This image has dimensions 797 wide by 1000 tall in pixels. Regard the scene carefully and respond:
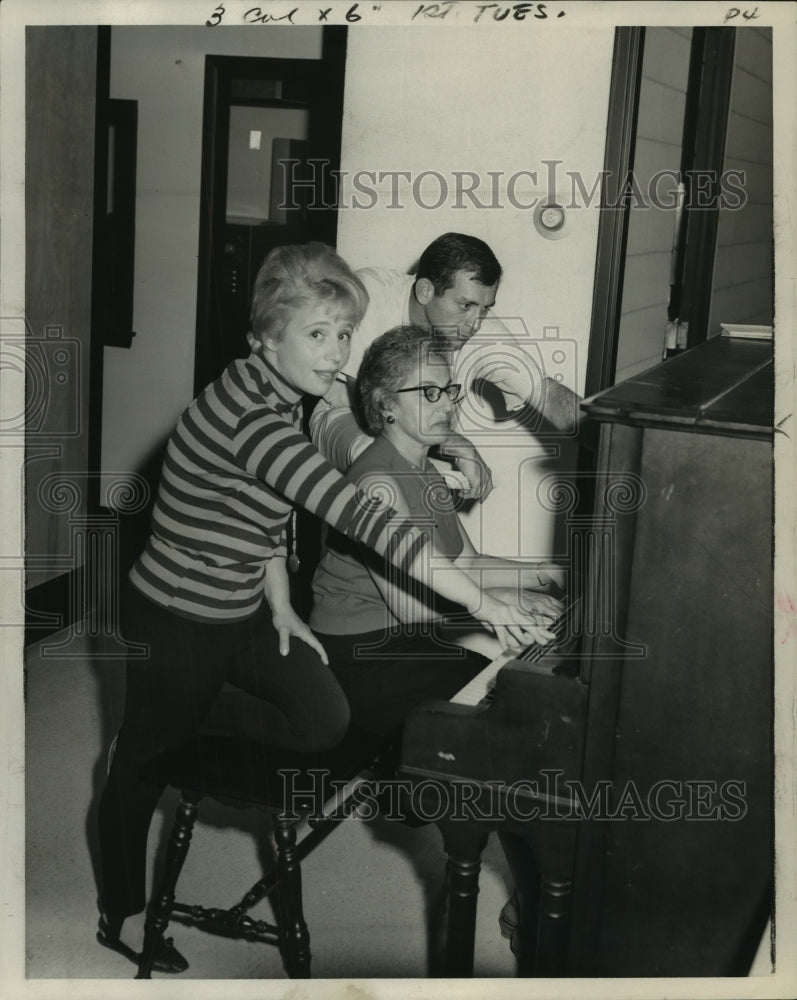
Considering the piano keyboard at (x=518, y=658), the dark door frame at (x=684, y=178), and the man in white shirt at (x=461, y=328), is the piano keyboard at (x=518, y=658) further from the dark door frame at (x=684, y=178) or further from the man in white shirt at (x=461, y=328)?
the dark door frame at (x=684, y=178)

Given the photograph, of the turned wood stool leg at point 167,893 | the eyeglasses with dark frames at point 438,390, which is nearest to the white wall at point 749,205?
the eyeglasses with dark frames at point 438,390

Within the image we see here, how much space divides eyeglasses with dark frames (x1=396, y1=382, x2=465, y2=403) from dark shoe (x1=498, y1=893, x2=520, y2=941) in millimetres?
1045

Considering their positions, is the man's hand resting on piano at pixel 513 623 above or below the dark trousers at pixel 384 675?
above

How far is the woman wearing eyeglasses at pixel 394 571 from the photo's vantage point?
1960 millimetres

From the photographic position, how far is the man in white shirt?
2195 mm

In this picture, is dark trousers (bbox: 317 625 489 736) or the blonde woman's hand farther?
dark trousers (bbox: 317 625 489 736)

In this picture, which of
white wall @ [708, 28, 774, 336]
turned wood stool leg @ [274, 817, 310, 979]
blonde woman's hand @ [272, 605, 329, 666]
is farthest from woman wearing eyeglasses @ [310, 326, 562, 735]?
white wall @ [708, 28, 774, 336]

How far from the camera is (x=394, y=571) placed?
2.06 meters

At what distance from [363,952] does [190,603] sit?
0.85 metres

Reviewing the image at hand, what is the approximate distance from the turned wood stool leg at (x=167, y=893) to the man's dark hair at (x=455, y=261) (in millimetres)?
1174

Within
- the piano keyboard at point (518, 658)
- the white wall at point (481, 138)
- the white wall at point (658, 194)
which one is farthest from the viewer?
the white wall at point (658, 194)

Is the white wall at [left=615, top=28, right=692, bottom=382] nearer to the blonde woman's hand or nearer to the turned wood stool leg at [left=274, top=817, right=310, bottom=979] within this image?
the blonde woman's hand

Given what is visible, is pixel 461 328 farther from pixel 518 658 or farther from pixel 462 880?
pixel 462 880

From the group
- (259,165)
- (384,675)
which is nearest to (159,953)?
(384,675)
